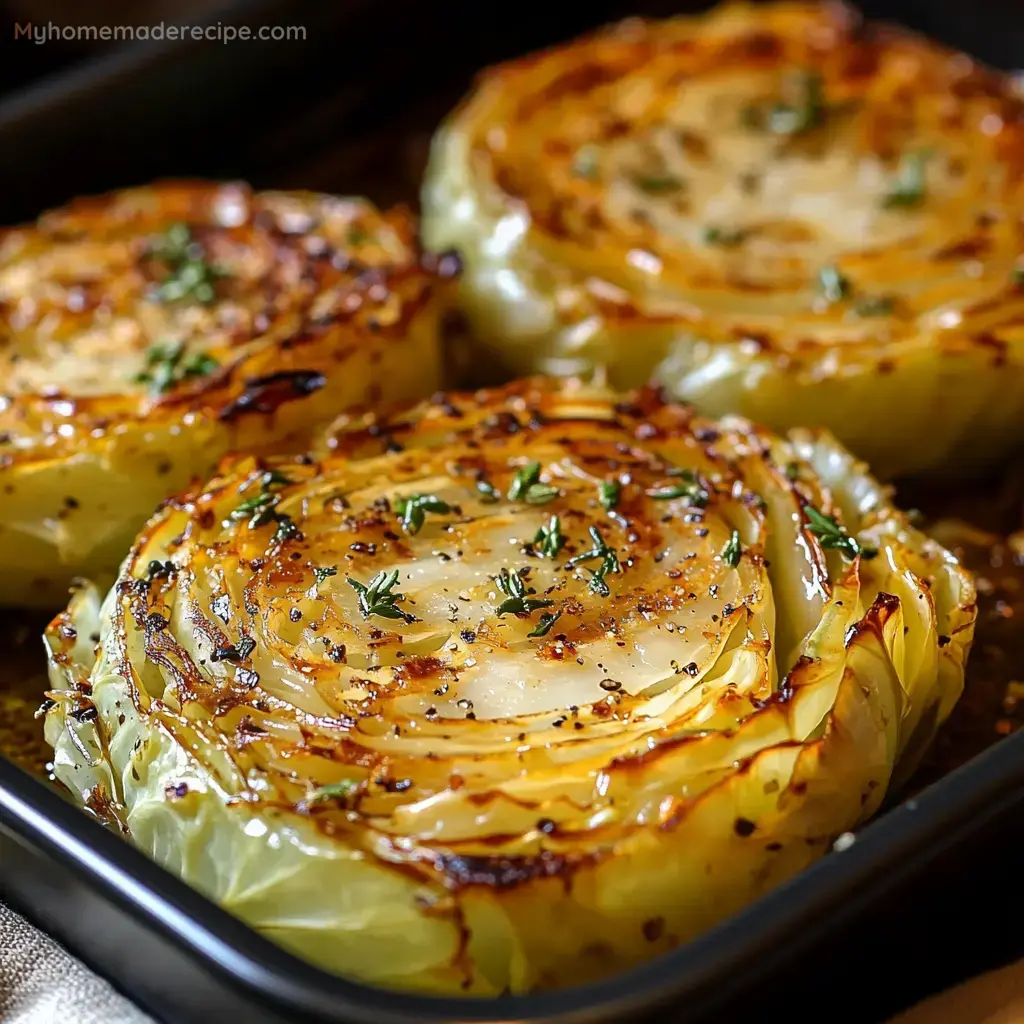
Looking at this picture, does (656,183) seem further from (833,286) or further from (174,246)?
(174,246)

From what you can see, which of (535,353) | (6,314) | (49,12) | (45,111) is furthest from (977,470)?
(49,12)

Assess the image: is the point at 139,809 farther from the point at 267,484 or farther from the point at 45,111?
the point at 45,111

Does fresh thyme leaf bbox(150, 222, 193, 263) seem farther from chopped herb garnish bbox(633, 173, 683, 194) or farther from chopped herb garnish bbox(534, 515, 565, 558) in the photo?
chopped herb garnish bbox(534, 515, 565, 558)

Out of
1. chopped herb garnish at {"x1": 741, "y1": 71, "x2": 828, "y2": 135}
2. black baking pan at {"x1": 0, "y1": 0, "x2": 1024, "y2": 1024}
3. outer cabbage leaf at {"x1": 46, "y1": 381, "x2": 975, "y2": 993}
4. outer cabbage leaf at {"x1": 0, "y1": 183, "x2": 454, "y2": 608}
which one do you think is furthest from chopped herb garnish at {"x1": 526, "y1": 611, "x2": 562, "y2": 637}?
chopped herb garnish at {"x1": 741, "y1": 71, "x2": 828, "y2": 135}

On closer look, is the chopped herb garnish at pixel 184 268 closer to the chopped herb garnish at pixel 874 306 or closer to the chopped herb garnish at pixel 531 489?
the chopped herb garnish at pixel 531 489

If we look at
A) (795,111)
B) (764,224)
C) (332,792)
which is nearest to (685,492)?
(332,792)

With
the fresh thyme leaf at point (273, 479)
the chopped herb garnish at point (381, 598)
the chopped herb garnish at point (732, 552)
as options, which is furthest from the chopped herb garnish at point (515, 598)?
the fresh thyme leaf at point (273, 479)
